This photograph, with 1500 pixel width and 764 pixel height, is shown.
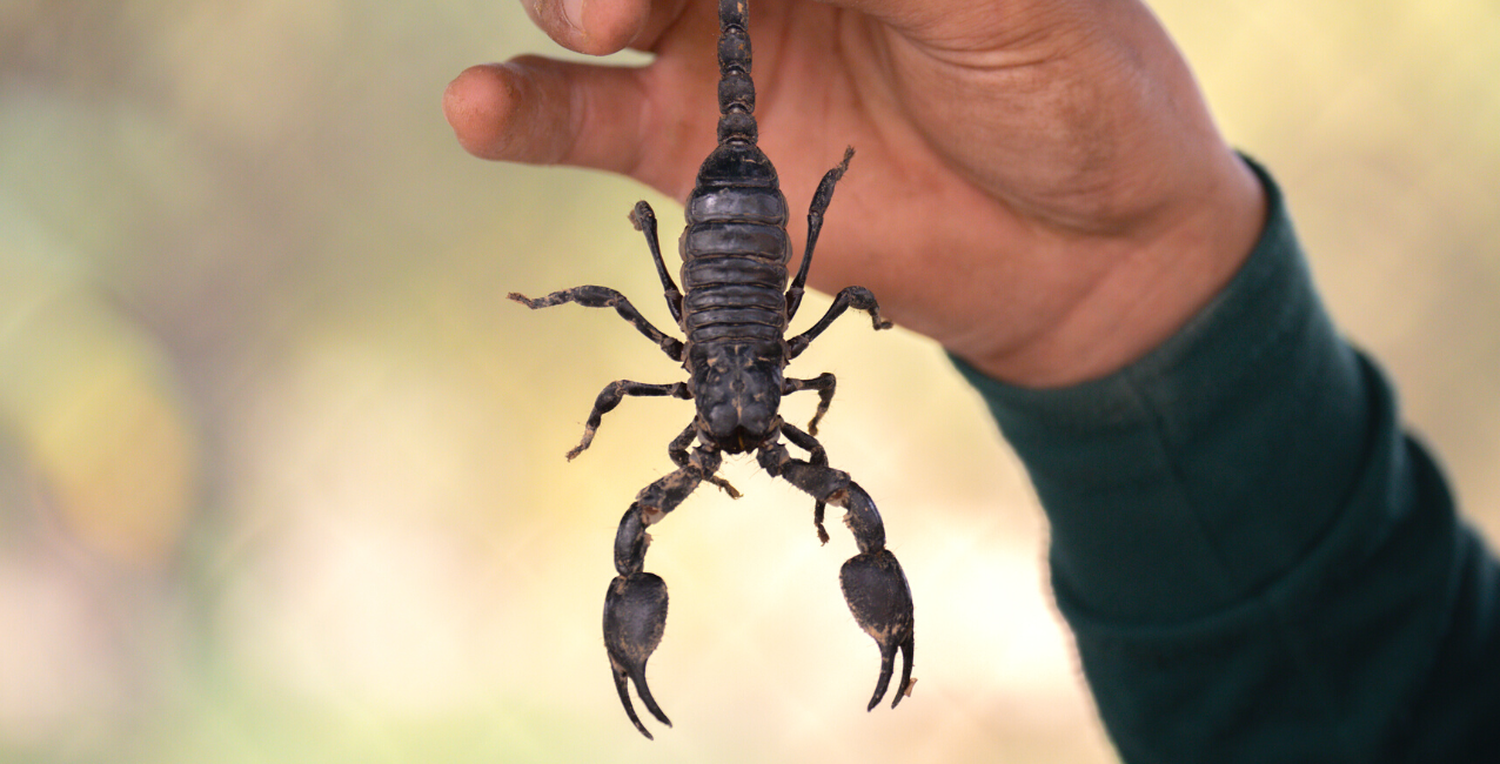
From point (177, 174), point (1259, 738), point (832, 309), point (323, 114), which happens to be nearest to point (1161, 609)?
point (1259, 738)

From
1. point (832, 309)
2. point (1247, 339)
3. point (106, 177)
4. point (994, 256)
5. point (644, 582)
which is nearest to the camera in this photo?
point (644, 582)

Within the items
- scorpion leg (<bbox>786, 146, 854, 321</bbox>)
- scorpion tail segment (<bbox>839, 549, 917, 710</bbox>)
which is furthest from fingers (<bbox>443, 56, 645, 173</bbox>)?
scorpion tail segment (<bbox>839, 549, 917, 710</bbox>)

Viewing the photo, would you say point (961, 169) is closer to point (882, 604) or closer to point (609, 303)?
point (609, 303)

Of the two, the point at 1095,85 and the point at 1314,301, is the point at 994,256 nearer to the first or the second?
the point at 1095,85

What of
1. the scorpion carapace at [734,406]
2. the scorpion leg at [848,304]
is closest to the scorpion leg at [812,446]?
the scorpion carapace at [734,406]

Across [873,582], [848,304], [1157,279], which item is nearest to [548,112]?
[848,304]

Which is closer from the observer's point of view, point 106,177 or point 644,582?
point 644,582

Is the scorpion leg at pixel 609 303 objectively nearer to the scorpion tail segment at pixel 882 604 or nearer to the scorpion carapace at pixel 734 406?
the scorpion carapace at pixel 734 406
